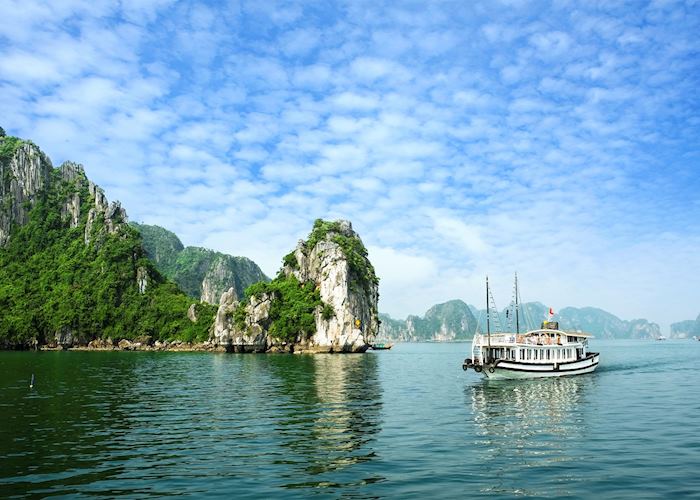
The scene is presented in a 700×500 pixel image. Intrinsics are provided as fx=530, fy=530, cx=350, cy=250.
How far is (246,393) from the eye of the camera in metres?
45.4

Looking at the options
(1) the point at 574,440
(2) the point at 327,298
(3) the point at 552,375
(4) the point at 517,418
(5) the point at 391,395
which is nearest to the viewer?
(1) the point at 574,440

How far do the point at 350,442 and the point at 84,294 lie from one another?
568 feet

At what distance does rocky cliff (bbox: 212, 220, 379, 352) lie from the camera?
446 feet

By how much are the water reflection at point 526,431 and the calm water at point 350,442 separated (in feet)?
0.36

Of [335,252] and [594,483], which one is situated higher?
[335,252]

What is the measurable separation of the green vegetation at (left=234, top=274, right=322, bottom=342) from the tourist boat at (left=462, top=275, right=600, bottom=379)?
7997 cm

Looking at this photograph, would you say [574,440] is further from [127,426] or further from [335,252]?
[335,252]

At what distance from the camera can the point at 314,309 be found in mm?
139000

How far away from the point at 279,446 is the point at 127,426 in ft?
33.9

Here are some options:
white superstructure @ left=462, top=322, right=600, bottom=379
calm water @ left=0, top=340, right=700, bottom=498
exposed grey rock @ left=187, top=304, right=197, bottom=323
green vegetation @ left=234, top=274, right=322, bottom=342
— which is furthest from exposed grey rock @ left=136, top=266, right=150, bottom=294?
white superstructure @ left=462, top=322, right=600, bottom=379

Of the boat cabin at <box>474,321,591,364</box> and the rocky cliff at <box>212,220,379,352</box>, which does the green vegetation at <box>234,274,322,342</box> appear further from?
the boat cabin at <box>474,321,591,364</box>

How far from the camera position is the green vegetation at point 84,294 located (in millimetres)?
160500

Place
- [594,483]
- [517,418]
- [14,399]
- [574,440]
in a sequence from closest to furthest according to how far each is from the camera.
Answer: [594,483] → [574,440] → [517,418] → [14,399]

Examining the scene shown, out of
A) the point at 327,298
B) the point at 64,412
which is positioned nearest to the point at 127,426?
the point at 64,412
